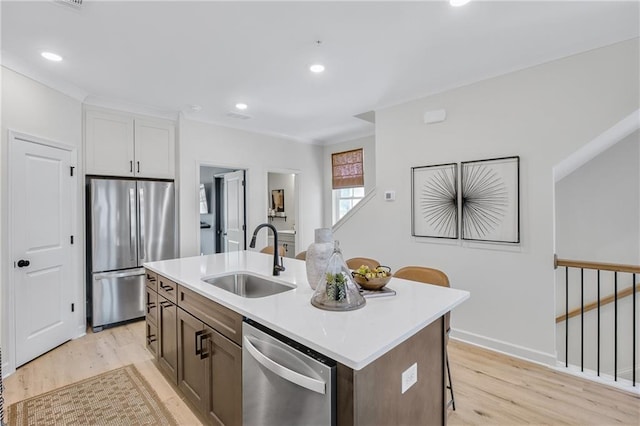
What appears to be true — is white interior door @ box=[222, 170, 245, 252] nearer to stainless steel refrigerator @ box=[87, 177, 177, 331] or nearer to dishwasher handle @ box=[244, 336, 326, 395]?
stainless steel refrigerator @ box=[87, 177, 177, 331]

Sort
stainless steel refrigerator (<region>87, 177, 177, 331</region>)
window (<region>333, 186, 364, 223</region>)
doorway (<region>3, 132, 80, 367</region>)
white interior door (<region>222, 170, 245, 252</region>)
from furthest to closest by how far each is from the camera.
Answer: window (<region>333, 186, 364, 223</region>) → white interior door (<region>222, 170, 245, 252</region>) → stainless steel refrigerator (<region>87, 177, 177, 331</region>) → doorway (<region>3, 132, 80, 367</region>)

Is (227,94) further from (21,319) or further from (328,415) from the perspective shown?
(328,415)

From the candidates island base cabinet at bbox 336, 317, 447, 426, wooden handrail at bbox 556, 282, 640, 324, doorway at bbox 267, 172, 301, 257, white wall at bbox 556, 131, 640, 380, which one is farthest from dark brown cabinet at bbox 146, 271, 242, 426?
white wall at bbox 556, 131, 640, 380

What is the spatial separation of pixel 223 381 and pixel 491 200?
2779 mm

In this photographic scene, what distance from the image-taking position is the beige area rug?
208 centimetres

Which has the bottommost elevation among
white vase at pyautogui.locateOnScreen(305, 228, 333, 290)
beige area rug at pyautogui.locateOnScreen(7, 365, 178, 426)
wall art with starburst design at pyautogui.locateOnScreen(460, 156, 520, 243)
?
beige area rug at pyautogui.locateOnScreen(7, 365, 178, 426)

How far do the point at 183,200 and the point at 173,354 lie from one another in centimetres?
244

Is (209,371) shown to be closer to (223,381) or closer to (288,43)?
(223,381)

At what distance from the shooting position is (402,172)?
148 inches

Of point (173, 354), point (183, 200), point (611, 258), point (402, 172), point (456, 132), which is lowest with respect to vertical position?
point (173, 354)

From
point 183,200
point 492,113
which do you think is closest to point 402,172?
point 492,113

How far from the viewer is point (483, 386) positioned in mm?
2441

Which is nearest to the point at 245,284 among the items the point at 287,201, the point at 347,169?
the point at 347,169

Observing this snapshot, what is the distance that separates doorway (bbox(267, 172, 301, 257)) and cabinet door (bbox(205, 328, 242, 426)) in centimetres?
414
